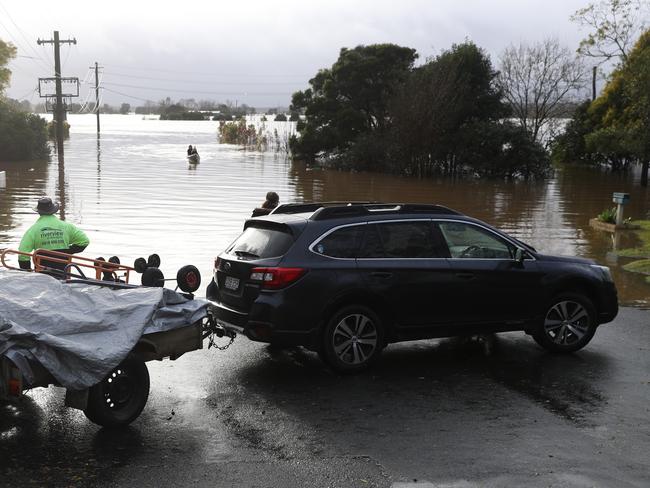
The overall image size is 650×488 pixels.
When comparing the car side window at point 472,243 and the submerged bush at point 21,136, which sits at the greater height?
the submerged bush at point 21,136

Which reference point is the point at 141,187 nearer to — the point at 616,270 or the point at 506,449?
the point at 616,270

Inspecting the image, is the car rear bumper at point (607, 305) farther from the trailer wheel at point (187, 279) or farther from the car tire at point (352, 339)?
the trailer wheel at point (187, 279)

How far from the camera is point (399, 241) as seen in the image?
838 cm

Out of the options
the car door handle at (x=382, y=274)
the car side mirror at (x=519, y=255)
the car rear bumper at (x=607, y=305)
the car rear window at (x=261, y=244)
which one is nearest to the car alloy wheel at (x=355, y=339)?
the car door handle at (x=382, y=274)

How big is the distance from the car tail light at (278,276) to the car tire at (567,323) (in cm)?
300

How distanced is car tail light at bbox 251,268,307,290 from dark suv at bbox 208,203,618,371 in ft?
0.03

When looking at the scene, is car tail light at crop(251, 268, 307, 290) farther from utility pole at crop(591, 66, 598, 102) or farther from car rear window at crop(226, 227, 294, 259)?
utility pole at crop(591, 66, 598, 102)

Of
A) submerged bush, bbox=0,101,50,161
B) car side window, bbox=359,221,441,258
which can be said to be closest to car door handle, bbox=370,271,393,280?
car side window, bbox=359,221,441,258

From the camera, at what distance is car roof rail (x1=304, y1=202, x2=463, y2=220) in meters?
8.21

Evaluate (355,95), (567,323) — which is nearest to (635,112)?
(355,95)

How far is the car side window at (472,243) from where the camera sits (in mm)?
8641

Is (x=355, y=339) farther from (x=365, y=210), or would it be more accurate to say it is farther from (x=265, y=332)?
(x=365, y=210)

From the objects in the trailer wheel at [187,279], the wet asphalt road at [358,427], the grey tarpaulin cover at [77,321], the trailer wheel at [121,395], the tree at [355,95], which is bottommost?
the wet asphalt road at [358,427]

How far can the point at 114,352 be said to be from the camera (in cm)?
602
